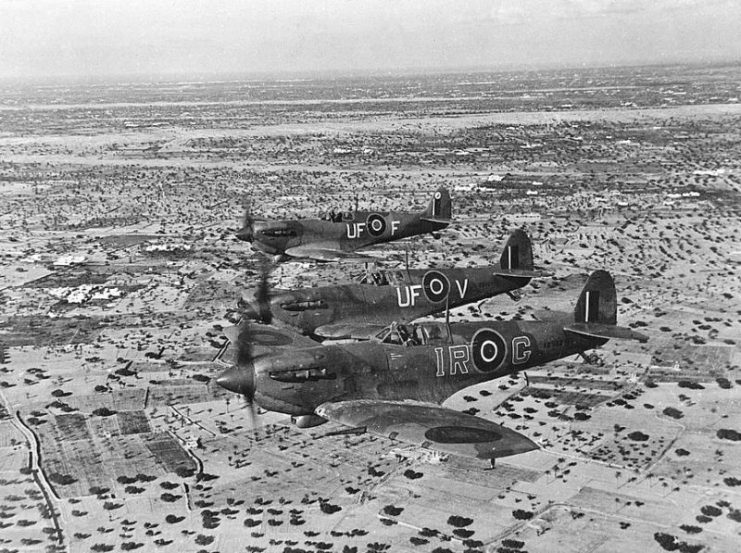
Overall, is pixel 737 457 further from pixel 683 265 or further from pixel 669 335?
pixel 683 265

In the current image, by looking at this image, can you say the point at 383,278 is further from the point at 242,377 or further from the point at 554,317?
the point at 242,377

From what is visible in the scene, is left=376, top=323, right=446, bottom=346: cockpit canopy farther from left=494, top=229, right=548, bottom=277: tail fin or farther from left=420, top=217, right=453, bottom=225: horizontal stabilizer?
left=420, top=217, right=453, bottom=225: horizontal stabilizer

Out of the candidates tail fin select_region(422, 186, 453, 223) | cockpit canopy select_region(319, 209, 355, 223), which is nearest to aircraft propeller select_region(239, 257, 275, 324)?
cockpit canopy select_region(319, 209, 355, 223)

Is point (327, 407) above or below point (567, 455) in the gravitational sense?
above

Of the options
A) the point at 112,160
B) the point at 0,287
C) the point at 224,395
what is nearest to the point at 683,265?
the point at 224,395

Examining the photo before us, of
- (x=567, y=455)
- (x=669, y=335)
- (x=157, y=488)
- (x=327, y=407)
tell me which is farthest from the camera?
(x=669, y=335)

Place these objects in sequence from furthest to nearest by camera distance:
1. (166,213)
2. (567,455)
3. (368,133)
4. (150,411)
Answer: (368,133) < (166,213) < (150,411) < (567,455)
